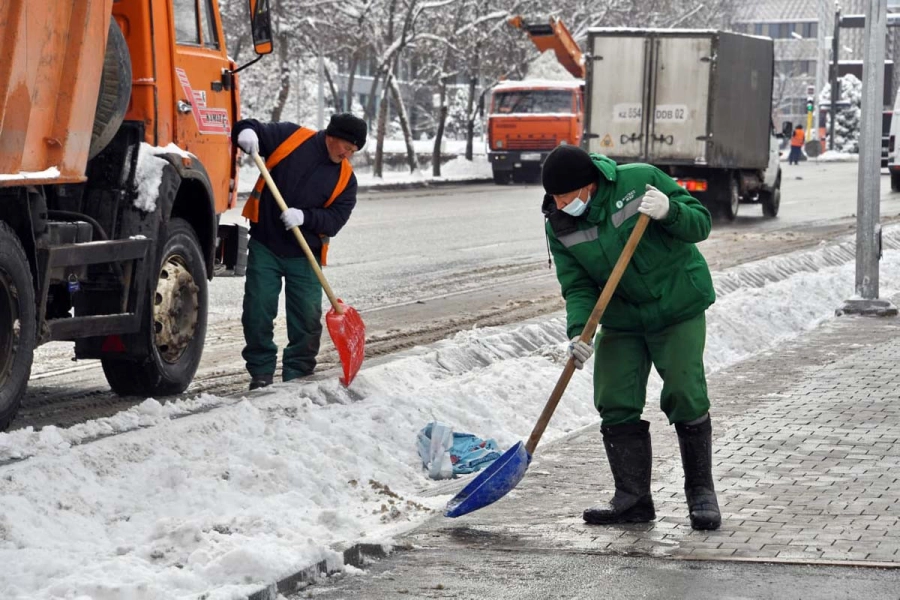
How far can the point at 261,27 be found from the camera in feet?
30.3

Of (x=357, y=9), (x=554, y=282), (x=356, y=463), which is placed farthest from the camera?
(x=357, y=9)

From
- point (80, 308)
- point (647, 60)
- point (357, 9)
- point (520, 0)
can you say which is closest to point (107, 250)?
point (80, 308)

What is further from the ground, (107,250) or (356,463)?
(107,250)

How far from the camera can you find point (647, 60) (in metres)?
25.0

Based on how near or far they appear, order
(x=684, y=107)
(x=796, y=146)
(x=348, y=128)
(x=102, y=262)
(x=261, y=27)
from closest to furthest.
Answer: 1. (x=102, y=262)
2. (x=348, y=128)
3. (x=261, y=27)
4. (x=684, y=107)
5. (x=796, y=146)

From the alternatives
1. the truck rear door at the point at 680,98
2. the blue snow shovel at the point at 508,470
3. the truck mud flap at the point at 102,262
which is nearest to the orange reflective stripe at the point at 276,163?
the truck mud flap at the point at 102,262

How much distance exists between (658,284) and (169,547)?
202 centimetres

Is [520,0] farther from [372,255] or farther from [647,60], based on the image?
[372,255]

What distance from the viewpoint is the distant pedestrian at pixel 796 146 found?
53.4 meters

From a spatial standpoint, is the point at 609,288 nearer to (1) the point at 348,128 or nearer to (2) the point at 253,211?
(1) the point at 348,128

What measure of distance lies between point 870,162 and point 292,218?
6.00 m

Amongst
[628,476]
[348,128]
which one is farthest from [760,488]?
[348,128]

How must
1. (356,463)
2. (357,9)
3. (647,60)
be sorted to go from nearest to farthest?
(356,463) → (647,60) → (357,9)

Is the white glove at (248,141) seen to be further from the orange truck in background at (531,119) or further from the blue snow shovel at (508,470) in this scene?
the orange truck in background at (531,119)
